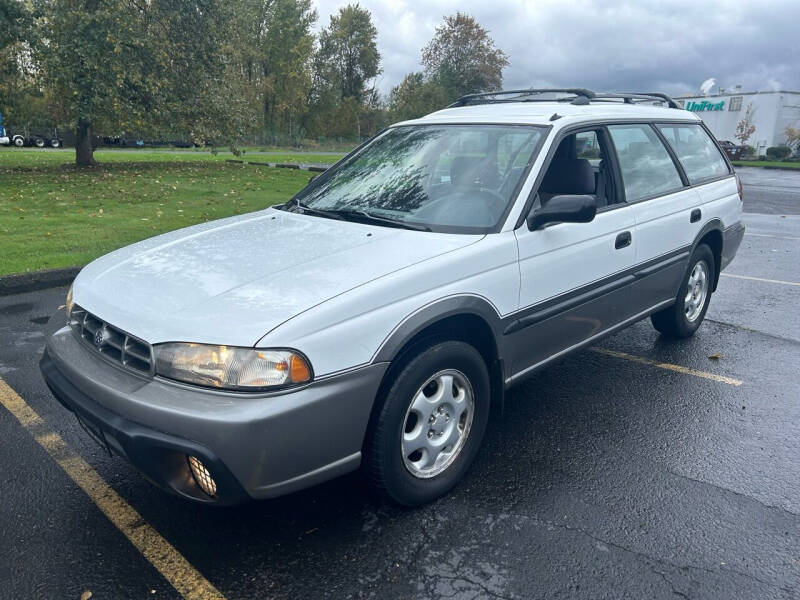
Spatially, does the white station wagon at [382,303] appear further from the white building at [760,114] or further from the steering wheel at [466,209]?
the white building at [760,114]

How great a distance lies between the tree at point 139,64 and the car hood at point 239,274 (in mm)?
16075

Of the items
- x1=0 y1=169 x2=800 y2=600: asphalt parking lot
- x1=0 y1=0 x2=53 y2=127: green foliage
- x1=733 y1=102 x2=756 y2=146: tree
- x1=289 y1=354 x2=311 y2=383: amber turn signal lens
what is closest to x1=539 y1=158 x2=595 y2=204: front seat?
x1=0 y1=169 x2=800 y2=600: asphalt parking lot

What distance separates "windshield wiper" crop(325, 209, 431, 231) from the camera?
334 centimetres

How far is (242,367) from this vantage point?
94.1 inches

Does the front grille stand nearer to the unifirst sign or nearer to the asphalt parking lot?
the asphalt parking lot

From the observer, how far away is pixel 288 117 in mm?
60156

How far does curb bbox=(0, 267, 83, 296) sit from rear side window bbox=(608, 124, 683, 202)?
5556 mm

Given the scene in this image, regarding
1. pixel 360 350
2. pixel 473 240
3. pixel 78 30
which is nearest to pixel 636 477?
pixel 473 240

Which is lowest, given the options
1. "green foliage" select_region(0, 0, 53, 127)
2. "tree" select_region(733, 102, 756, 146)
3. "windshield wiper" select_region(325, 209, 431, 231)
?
"windshield wiper" select_region(325, 209, 431, 231)

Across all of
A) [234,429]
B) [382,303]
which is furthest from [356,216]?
[234,429]

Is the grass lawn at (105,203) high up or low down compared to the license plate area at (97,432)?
up

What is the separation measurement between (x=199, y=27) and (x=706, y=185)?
704 inches

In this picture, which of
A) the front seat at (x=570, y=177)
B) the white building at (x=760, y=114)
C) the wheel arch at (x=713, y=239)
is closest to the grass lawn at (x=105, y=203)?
the front seat at (x=570, y=177)

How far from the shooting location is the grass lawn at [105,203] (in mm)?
8109
